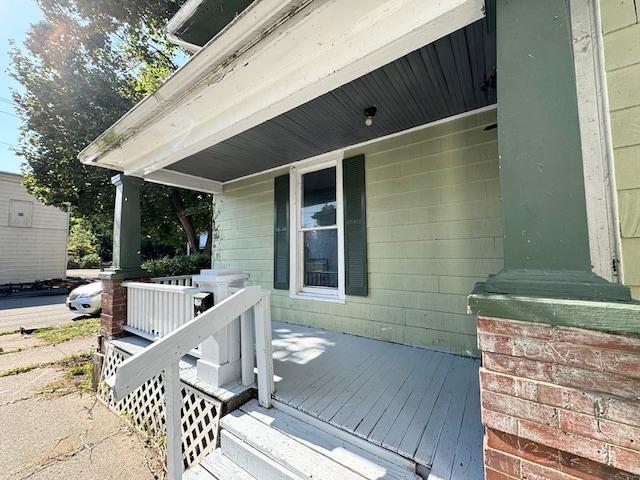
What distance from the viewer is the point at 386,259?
3168 millimetres

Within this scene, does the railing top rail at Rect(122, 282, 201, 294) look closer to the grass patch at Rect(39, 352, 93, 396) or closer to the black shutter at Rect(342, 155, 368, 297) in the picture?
the grass patch at Rect(39, 352, 93, 396)

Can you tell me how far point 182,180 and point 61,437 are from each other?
3390mm

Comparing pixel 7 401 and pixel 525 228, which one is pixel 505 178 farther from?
pixel 7 401

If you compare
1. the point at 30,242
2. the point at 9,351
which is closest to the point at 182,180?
the point at 9,351

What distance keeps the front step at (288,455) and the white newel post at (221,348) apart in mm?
315

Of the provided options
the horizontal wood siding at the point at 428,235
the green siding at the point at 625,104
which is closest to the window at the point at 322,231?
the horizontal wood siding at the point at 428,235

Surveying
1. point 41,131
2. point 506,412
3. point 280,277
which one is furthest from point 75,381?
point 41,131

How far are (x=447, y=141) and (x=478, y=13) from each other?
1606 mm

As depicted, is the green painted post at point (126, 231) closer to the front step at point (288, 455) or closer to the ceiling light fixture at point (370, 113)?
the front step at point (288, 455)

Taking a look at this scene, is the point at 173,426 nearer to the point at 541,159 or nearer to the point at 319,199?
the point at 541,159

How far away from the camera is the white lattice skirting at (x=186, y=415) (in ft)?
6.51

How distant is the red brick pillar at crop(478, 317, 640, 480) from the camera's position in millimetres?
862

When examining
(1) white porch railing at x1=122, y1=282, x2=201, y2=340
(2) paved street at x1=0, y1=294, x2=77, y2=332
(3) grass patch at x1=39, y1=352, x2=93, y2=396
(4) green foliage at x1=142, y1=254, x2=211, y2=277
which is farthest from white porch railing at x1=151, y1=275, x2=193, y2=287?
(2) paved street at x1=0, y1=294, x2=77, y2=332

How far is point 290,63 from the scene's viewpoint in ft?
6.24
